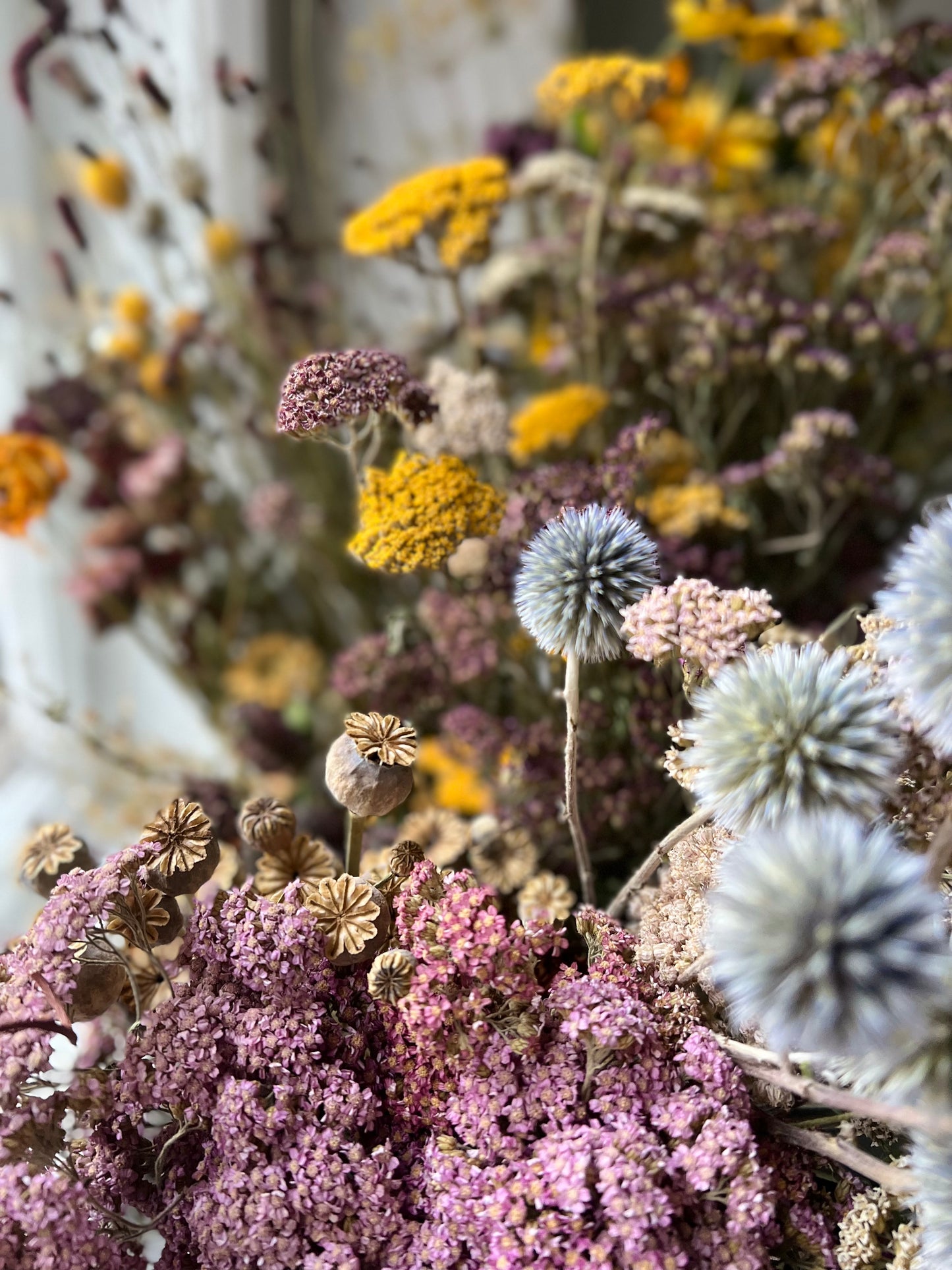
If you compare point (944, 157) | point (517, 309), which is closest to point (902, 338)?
point (944, 157)

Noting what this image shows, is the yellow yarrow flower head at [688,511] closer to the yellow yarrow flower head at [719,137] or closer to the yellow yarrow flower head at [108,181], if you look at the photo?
the yellow yarrow flower head at [719,137]

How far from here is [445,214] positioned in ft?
2.55

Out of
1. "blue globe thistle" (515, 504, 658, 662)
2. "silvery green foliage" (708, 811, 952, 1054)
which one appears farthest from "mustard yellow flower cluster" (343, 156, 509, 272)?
"silvery green foliage" (708, 811, 952, 1054)

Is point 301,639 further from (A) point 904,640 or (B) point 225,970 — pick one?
(A) point 904,640

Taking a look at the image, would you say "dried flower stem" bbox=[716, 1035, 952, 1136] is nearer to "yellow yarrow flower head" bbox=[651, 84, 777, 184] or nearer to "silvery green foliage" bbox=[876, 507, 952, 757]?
"silvery green foliage" bbox=[876, 507, 952, 757]

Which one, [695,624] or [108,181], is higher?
[108,181]

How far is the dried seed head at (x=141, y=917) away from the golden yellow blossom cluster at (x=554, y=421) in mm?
502

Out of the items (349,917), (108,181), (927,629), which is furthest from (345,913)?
(108,181)

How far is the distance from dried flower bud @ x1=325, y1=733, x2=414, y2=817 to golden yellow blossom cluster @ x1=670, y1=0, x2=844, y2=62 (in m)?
1.01

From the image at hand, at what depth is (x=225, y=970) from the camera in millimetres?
509

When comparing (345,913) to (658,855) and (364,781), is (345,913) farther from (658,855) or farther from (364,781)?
(658,855)

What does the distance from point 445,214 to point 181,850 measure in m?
0.55

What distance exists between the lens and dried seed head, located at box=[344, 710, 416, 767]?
0.52 m

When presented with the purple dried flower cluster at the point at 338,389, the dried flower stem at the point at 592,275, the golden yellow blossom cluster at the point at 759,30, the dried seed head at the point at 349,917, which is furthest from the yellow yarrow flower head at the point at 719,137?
the dried seed head at the point at 349,917
